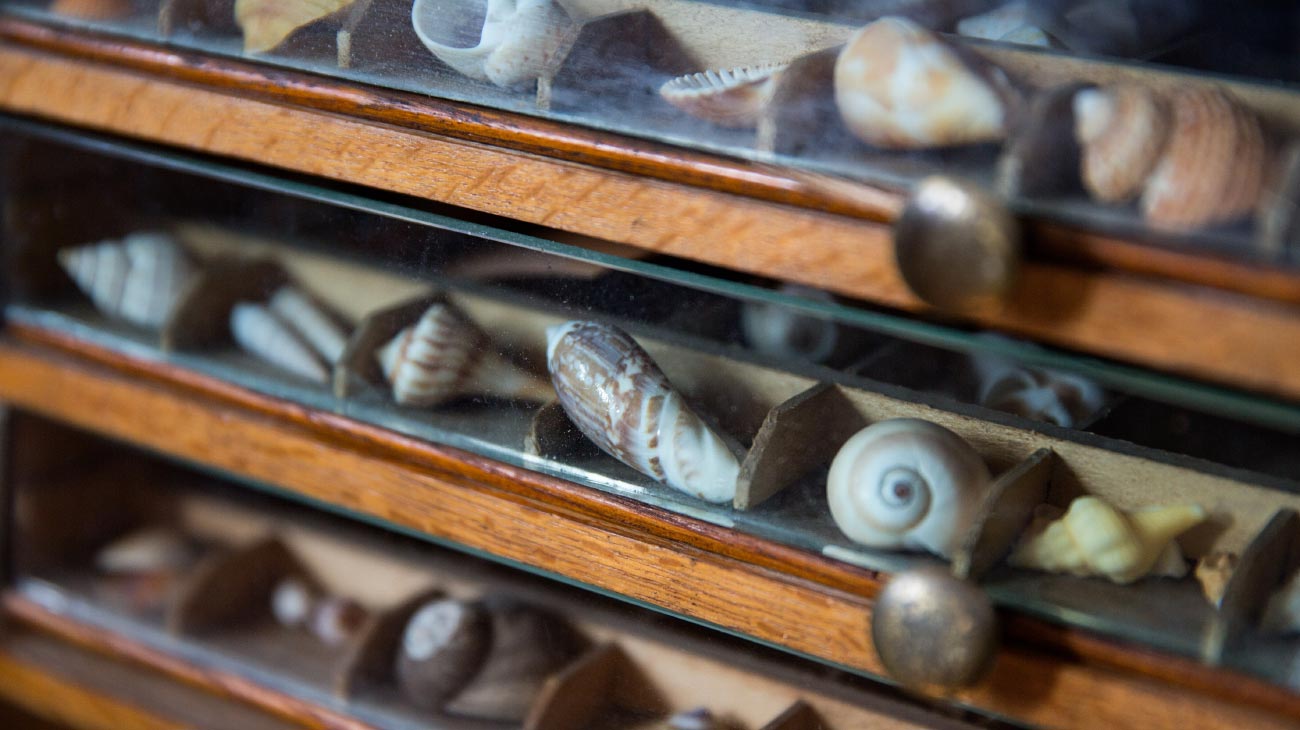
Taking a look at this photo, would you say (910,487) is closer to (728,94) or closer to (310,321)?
(728,94)

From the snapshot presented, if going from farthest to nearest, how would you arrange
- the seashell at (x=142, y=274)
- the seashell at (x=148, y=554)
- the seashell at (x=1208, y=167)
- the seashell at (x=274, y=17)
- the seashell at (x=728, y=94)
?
the seashell at (x=148, y=554) → the seashell at (x=142, y=274) → the seashell at (x=274, y=17) → the seashell at (x=728, y=94) → the seashell at (x=1208, y=167)

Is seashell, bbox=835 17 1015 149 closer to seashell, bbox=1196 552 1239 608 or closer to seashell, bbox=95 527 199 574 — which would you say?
seashell, bbox=1196 552 1239 608

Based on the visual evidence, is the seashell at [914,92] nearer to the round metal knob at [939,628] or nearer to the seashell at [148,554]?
the round metal knob at [939,628]

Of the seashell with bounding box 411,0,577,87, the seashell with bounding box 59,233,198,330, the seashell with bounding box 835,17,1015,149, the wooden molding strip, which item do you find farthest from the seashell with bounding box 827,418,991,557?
the seashell with bounding box 59,233,198,330

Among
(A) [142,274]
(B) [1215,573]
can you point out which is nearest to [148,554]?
(A) [142,274]

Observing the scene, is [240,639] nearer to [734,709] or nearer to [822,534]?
[734,709]

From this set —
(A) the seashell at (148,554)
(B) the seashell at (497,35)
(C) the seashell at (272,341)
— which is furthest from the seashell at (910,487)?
(A) the seashell at (148,554)
